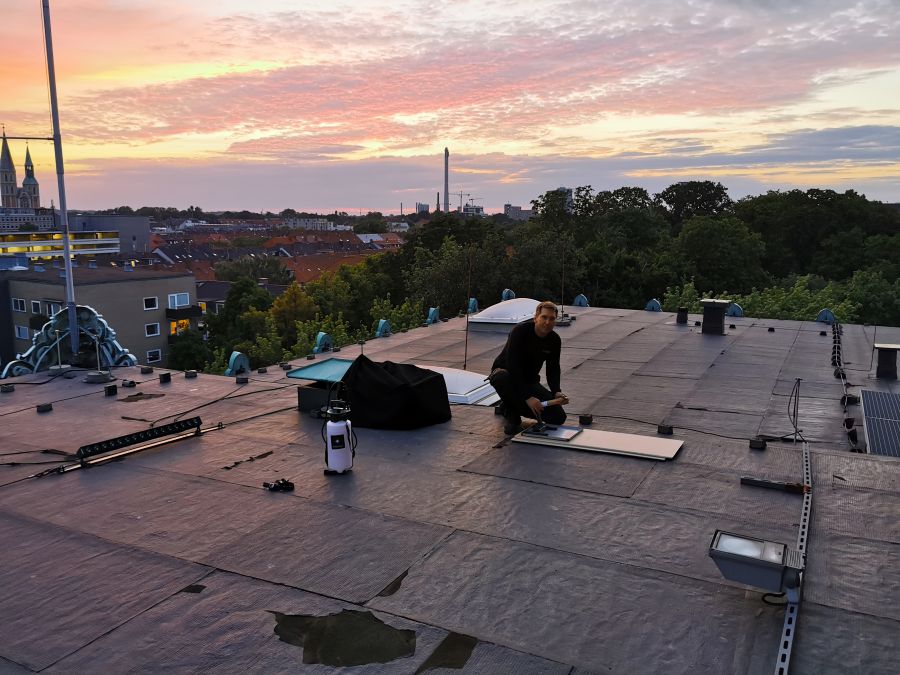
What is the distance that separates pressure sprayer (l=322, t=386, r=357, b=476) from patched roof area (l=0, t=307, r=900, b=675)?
17cm

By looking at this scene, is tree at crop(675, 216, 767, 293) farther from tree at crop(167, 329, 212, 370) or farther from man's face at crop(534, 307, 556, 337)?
man's face at crop(534, 307, 556, 337)

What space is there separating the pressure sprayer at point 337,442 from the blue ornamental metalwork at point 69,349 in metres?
7.01

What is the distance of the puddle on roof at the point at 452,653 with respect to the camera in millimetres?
3543

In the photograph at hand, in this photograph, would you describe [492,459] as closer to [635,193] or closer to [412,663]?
[412,663]

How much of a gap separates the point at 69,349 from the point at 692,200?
76.2m

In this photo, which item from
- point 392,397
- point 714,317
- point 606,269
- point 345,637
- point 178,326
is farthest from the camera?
point 178,326

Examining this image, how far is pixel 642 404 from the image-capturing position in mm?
9430

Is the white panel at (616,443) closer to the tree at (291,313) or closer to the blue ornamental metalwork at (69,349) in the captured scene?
the blue ornamental metalwork at (69,349)

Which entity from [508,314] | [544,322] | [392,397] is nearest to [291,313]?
[508,314]

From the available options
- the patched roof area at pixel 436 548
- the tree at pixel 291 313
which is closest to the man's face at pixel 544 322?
the patched roof area at pixel 436 548

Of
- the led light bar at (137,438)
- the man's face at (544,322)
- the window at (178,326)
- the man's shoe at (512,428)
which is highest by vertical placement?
the man's face at (544,322)

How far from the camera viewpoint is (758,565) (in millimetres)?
3750

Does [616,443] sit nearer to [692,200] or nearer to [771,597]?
[771,597]

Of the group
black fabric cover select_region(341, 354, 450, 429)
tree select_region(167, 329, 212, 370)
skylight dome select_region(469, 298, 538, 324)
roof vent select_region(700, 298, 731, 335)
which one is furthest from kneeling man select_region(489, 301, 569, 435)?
tree select_region(167, 329, 212, 370)
